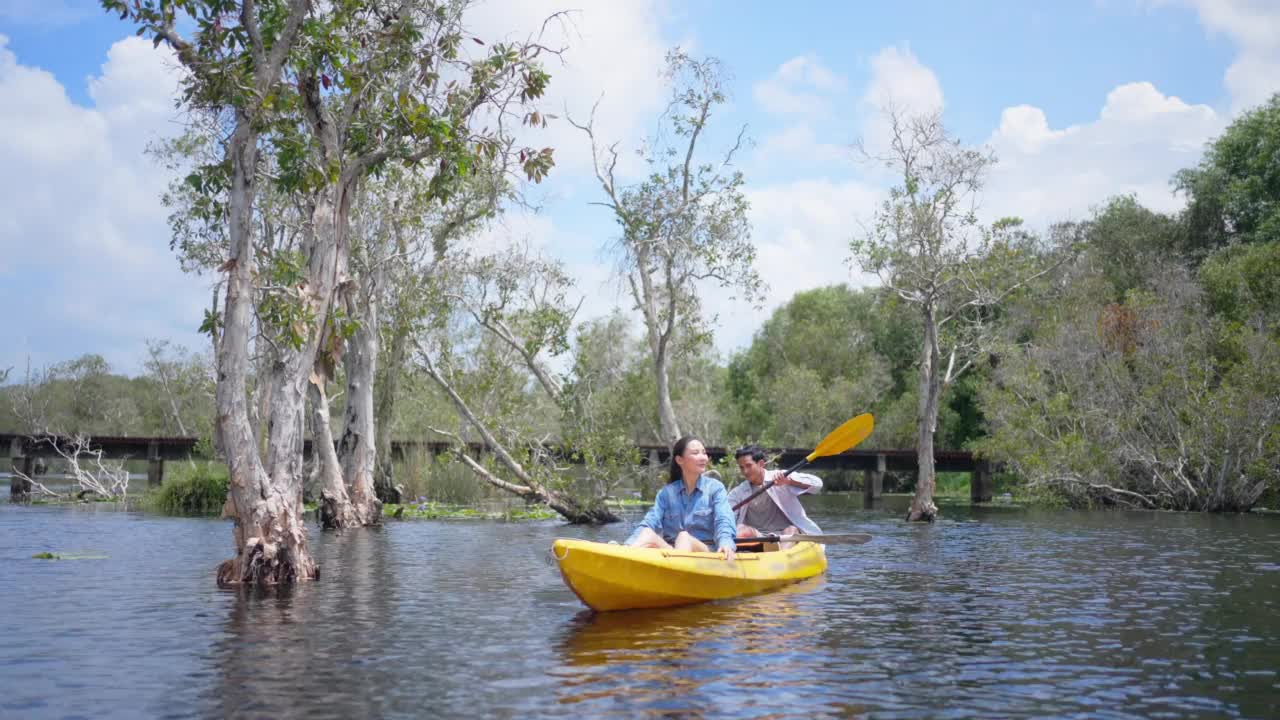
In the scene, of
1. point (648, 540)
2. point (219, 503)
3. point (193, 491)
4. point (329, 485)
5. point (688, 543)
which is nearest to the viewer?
point (648, 540)

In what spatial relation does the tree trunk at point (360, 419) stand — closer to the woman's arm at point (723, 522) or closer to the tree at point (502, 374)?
the tree at point (502, 374)

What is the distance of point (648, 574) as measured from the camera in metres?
9.26

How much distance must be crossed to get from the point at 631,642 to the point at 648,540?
1770 millimetres

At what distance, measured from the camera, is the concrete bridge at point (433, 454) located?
3412cm

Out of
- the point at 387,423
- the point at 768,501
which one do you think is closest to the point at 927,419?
the point at 387,423

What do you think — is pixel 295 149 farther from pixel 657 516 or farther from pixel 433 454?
pixel 433 454

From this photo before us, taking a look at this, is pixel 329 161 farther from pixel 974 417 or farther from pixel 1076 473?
pixel 974 417

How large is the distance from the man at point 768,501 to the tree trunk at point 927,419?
12028 mm

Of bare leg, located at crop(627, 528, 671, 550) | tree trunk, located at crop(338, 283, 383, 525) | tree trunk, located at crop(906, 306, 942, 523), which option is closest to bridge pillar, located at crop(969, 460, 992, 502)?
tree trunk, located at crop(906, 306, 942, 523)

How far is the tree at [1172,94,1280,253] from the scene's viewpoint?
3856 cm

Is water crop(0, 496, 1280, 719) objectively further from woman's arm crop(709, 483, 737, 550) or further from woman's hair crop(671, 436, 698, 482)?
woman's hair crop(671, 436, 698, 482)

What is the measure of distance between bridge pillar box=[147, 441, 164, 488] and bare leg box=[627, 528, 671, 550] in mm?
30491

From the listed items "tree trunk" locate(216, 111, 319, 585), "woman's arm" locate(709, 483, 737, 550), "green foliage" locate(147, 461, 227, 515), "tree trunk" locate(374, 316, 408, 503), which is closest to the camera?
"woman's arm" locate(709, 483, 737, 550)

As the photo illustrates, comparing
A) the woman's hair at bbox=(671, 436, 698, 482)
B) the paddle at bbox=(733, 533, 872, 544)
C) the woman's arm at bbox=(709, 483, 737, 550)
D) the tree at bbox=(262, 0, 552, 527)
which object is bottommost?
the paddle at bbox=(733, 533, 872, 544)
